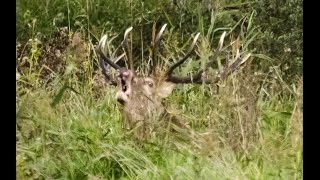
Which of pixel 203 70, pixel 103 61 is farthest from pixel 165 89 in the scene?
pixel 103 61

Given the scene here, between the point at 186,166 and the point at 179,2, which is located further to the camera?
the point at 179,2

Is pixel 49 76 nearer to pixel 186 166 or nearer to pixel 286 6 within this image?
pixel 186 166

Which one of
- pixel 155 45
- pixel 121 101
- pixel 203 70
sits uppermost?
pixel 155 45

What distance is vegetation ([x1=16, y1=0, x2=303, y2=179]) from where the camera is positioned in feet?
14.0

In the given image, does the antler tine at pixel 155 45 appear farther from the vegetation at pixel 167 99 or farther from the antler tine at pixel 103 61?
the antler tine at pixel 103 61

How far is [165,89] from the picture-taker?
→ 4.43 meters

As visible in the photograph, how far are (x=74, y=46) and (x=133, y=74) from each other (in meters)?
0.32

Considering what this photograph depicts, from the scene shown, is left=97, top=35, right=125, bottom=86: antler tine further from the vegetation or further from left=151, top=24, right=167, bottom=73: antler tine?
left=151, top=24, right=167, bottom=73: antler tine

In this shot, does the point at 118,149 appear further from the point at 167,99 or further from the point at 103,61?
the point at 103,61

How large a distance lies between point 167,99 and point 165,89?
5 cm

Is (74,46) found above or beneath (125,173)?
above
